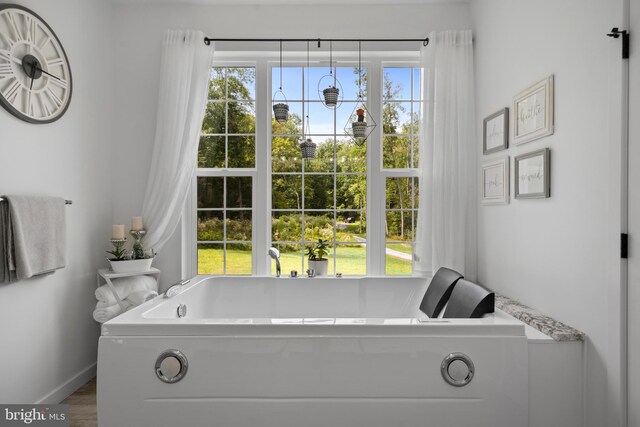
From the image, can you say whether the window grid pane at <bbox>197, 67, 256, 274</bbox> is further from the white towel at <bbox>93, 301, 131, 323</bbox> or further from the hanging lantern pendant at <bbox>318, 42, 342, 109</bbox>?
the white towel at <bbox>93, 301, 131, 323</bbox>

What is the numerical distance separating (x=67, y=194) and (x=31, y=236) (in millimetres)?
484

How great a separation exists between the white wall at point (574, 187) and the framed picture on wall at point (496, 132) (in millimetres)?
81

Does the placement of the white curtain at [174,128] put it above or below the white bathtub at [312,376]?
above

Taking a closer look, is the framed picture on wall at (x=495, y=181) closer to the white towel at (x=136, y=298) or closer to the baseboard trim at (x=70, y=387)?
the white towel at (x=136, y=298)

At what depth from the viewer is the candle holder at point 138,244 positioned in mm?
2693

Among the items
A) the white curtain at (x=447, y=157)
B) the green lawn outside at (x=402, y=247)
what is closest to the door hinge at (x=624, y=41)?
the white curtain at (x=447, y=157)

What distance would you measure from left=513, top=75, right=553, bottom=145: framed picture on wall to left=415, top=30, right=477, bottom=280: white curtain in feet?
1.78

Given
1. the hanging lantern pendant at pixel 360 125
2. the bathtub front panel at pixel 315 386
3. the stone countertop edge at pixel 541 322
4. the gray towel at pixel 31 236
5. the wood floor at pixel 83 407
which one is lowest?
the wood floor at pixel 83 407

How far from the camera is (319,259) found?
292cm

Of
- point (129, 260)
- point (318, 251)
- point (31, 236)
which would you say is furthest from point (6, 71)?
point (318, 251)

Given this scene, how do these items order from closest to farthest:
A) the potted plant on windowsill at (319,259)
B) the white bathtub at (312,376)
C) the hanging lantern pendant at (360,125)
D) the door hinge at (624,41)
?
the door hinge at (624,41), the white bathtub at (312,376), the hanging lantern pendant at (360,125), the potted plant on windowsill at (319,259)

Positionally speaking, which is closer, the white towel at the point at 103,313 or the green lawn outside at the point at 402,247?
the white towel at the point at 103,313

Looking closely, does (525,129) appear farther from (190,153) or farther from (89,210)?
(89,210)

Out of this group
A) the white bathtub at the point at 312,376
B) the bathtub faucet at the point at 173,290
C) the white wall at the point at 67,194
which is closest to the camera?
the white bathtub at the point at 312,376
